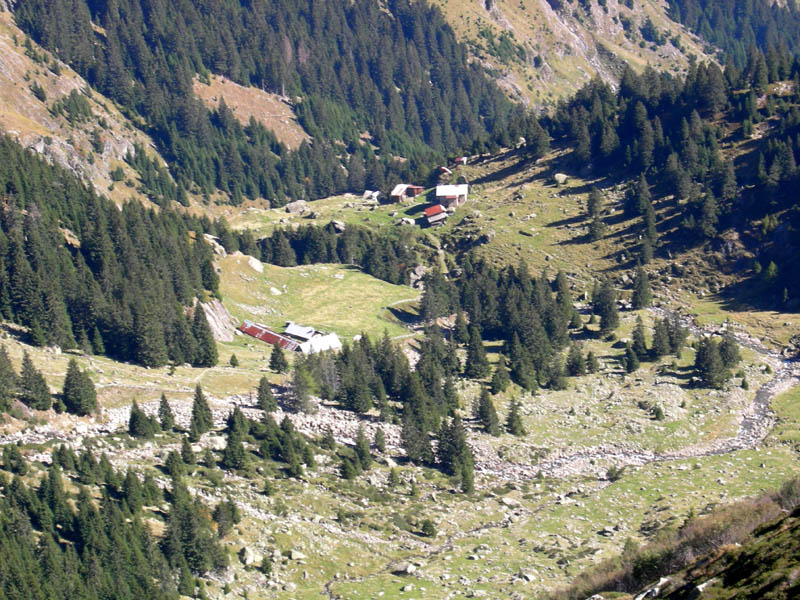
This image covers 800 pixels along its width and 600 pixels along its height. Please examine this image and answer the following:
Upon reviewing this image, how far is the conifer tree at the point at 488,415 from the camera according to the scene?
114188 mm

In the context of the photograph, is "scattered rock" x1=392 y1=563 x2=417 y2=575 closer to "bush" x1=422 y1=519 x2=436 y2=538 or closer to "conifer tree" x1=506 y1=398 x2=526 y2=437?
"bush" x1=422 y1=519 x2=436 y2=538

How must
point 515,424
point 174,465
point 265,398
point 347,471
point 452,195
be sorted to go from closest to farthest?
1. point 174,465
2. point 347,471
3. point 265,398
4. point 515,424
5. point 452,195

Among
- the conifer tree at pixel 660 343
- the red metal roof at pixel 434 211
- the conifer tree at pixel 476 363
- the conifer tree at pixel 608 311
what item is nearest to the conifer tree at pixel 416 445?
the conifer tree at pixel 476 363

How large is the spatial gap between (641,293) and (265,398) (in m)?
66.0

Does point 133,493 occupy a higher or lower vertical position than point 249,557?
higher

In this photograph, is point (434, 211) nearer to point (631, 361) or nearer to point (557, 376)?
point (557, 376)

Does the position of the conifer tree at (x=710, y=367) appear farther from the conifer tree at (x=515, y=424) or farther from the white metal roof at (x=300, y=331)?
the white metal roof at (x=300, y=331)

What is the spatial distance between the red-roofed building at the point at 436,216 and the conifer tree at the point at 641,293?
44310 mm

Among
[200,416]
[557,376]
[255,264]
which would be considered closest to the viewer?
[200,416]

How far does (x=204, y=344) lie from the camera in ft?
403

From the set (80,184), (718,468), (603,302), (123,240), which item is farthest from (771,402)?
(80,184)

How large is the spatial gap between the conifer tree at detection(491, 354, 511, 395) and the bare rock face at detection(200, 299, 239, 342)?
37.1 metres

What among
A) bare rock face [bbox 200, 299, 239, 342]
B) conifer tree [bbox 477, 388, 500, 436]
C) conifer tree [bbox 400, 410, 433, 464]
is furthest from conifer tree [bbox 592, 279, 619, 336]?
bare rock face [bbox 200, 299, 239, 342]

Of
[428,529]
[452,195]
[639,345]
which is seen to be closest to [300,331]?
[639,345]
